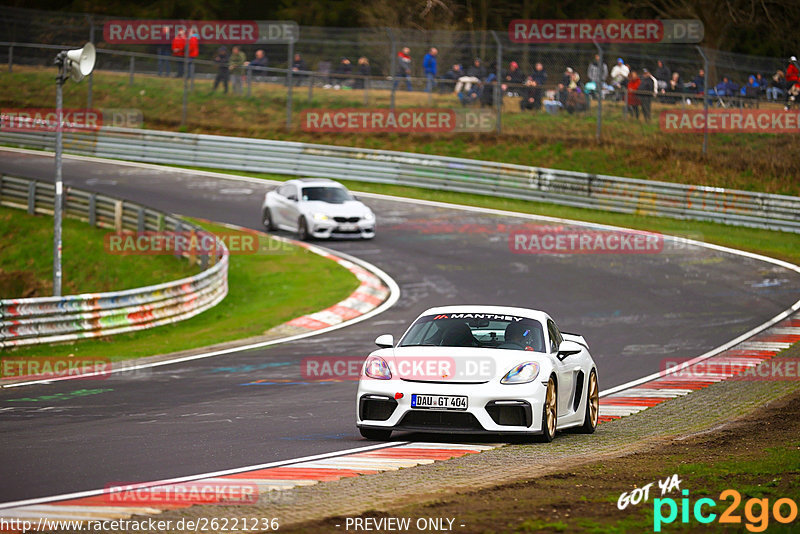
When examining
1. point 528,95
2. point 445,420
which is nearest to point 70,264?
point 528,95

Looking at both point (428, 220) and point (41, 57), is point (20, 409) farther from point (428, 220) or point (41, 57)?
point (41, 57)

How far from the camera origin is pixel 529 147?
3822 centimetres

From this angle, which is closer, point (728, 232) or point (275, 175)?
point (728, 232)

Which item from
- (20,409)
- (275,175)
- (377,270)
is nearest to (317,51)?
(275,175)

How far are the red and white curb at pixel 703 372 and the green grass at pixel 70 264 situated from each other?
12817 mm

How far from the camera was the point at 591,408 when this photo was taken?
11.4 meters

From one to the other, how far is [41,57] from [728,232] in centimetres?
2641

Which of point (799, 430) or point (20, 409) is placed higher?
point (799, 430)

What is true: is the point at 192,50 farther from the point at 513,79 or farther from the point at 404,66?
the point at 513,79

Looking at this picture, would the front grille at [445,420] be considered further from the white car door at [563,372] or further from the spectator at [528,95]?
the spectator at [528,95]

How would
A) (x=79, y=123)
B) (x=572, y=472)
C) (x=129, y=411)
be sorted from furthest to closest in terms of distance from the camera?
(x=79, y=123), (x=129, y=411), (x=572, y=472)

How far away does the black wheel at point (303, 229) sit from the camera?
1140 inches

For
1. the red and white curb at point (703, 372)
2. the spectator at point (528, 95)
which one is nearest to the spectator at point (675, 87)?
the spectator at point (528, 95)

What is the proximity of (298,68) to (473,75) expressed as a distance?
252 inches
